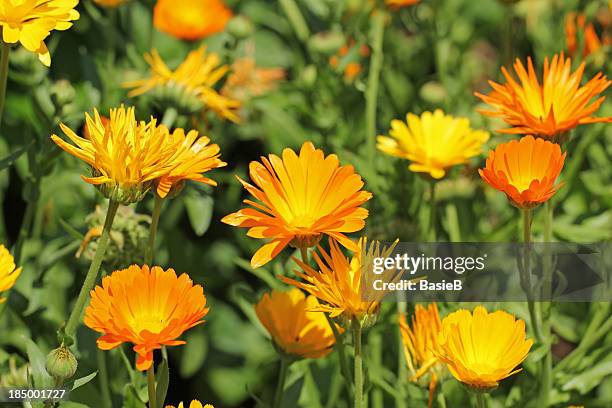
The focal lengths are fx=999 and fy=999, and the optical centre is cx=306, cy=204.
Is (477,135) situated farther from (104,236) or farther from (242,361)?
(242,361)

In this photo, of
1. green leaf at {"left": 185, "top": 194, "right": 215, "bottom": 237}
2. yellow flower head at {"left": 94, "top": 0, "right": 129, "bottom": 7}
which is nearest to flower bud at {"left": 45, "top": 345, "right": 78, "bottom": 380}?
green leaf at {"left": 185, "top": 194, "right": 215, "bottom": 237}

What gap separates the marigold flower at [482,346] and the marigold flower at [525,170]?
12cm

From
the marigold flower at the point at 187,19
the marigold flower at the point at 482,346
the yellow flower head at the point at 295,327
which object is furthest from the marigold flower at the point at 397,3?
the marigold flower at the point at 482,346

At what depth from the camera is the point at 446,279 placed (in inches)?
47.4

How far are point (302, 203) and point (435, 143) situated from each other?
0.34 metres

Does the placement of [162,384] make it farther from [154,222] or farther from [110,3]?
[110,3]

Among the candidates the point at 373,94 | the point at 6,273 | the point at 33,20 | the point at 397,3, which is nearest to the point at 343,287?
the point at 6,273

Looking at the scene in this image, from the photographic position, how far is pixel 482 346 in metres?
0.94

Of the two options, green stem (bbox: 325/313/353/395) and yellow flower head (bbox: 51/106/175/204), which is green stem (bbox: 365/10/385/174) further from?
yellow flower head (bbox: 51/106/175/204)

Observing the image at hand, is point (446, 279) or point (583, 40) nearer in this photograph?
point (446, 279)

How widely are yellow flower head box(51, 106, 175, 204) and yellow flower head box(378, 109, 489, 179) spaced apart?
37cm

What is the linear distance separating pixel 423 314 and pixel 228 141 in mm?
753

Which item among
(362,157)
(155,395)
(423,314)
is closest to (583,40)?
(362,157)

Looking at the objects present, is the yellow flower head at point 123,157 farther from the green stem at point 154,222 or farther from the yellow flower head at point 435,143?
the yellow flower head at point 435,143
